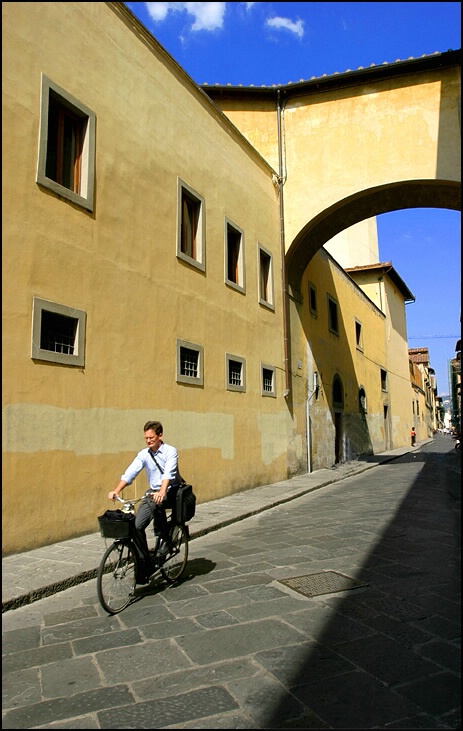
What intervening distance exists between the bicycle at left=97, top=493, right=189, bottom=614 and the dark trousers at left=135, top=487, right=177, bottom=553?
60mm

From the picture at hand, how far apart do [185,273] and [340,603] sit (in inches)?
272

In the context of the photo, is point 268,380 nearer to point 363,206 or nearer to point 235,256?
point 235,256

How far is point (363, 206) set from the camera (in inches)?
595

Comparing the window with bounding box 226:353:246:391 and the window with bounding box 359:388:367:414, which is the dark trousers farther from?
the window with bounding box 359:388:367:414

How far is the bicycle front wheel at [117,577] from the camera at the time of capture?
4.05 metres

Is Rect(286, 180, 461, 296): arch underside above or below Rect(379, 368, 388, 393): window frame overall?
above

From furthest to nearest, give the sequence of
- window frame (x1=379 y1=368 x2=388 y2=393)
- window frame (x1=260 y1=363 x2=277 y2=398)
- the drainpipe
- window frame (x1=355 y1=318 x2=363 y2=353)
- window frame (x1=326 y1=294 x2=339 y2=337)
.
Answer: window frame (x1=379 y1=368 x2=388 y2=393) → window frame (x1=355 y1=318 x2=363 y2=353) → window frame (x1=326 y1=294 x2=339 y2=337) → the drainpipe → window frame (x1=260 y1=363 x2=277 y2=398)

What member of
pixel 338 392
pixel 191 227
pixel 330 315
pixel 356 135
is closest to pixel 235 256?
pixel 191 227

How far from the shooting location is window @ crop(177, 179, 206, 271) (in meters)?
9.92

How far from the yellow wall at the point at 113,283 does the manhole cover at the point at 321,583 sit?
125 inches

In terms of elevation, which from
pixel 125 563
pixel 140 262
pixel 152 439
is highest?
pixel 140 262

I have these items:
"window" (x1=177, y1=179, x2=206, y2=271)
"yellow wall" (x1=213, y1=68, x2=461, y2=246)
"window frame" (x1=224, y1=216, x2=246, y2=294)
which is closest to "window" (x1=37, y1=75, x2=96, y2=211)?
"window" (x1=177, y1=179, x2=206, y2=271)

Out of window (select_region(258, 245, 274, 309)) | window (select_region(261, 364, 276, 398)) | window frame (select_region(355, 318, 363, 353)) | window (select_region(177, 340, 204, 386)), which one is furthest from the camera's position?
window frame (select_region(355, 318, 363, 353))

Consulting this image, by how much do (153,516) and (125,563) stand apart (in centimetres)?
46
